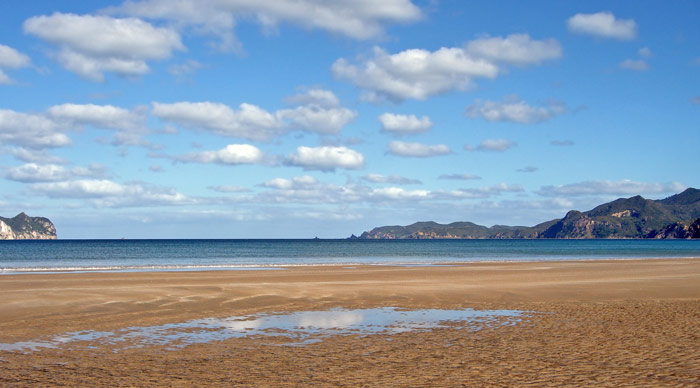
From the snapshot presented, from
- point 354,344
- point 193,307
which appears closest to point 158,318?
point 193,307

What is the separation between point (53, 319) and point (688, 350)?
18.4 meters

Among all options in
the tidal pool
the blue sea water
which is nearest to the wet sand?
the tidal pool

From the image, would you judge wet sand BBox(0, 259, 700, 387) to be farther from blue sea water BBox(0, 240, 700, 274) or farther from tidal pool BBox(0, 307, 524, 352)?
blue sea water BBox(0, 240, 700, 274)

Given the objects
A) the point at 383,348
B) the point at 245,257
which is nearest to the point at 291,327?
the point at 383,348

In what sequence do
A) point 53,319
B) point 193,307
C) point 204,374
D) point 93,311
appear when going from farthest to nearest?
1. point 193,307
2. point 93,311
3. point 53,319
4. point 204,374

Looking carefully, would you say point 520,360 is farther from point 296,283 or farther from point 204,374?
point 296,283

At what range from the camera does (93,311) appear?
20.9 meters

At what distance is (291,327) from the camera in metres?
17.5

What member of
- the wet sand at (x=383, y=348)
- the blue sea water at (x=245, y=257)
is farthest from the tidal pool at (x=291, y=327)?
the blue sea water at (x=245, y=257)

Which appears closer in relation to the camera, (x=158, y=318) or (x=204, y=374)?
(x=204, y=374)

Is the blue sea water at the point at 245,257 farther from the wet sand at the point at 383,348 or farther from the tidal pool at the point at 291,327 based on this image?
the tidal pool at the point at 291,327

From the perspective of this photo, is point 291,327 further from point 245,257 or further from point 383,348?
point 245,257

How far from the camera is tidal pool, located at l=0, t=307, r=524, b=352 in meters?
15.1

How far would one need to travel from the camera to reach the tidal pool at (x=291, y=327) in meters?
15.1
